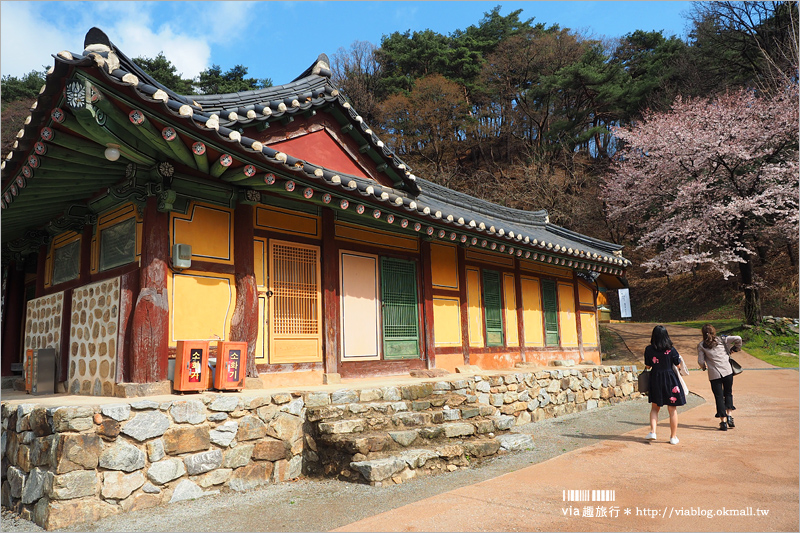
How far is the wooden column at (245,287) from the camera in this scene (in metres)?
6.93

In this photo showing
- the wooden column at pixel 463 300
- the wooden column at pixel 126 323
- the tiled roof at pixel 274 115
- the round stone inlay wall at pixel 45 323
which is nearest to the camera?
the tiled roof at pixel 274 115

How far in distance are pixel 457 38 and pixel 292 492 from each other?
37948mm

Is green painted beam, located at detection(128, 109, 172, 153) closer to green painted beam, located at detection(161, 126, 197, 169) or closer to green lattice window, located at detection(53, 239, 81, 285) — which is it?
green painted beam, located at detection(161, 126, 197, 169)

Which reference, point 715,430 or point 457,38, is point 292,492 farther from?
point 457,38

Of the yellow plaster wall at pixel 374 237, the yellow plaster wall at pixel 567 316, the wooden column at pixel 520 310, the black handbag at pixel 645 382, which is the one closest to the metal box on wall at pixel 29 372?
the yellow plaster wall at pixel 374 237

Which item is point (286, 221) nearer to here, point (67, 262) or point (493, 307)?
point (67, 262)

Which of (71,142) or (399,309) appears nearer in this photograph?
(71,142)

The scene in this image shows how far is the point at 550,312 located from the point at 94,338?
401 inches

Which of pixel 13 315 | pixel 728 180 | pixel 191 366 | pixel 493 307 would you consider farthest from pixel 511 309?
pixel 728 180

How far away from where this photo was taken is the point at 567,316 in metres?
14.2

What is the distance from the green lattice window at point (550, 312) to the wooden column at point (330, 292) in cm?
670

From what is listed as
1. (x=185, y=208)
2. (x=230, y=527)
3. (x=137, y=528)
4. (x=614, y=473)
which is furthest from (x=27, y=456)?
(x=614, y=473)

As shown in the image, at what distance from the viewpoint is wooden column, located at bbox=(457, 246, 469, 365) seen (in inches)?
419

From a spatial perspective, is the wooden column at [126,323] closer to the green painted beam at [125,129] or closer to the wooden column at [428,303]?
the green painted beam at [125,129]
